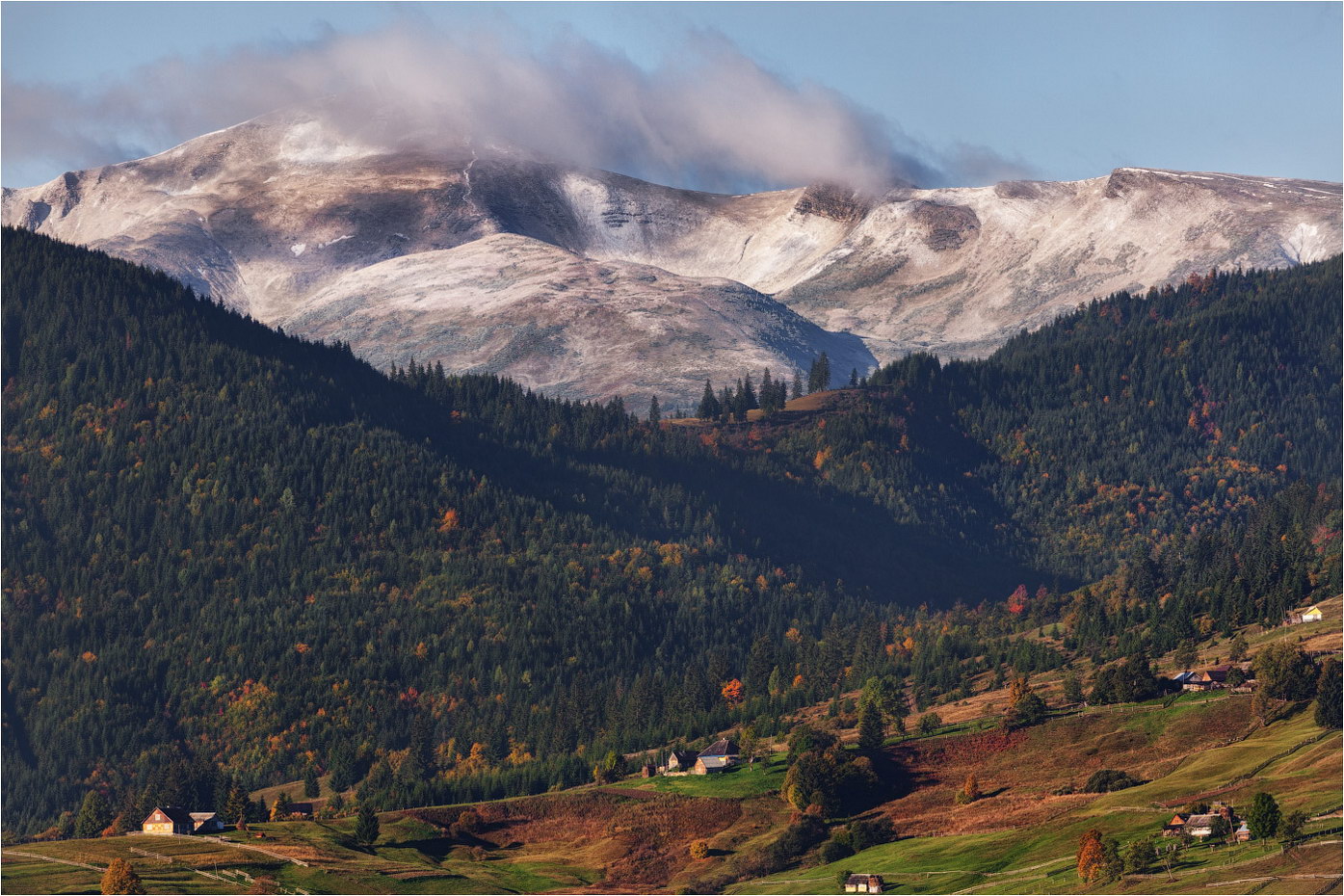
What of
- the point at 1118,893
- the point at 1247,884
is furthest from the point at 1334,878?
the point at 1118,893

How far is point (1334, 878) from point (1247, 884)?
8.19 metres

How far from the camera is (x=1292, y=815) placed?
19938cm

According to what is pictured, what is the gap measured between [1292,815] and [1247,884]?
44.8 feet

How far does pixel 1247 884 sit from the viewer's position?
620 ft

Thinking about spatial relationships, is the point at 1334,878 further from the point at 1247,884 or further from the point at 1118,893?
the point at 1118,893

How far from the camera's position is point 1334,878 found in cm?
18425

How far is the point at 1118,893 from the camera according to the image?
196m

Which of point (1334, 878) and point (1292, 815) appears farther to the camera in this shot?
point (1292, 815)

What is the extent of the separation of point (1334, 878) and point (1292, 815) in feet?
50.7

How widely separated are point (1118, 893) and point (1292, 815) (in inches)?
767

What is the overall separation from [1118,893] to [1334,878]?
21135 mm

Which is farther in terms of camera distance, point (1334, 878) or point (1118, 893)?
point (1118, 893)
